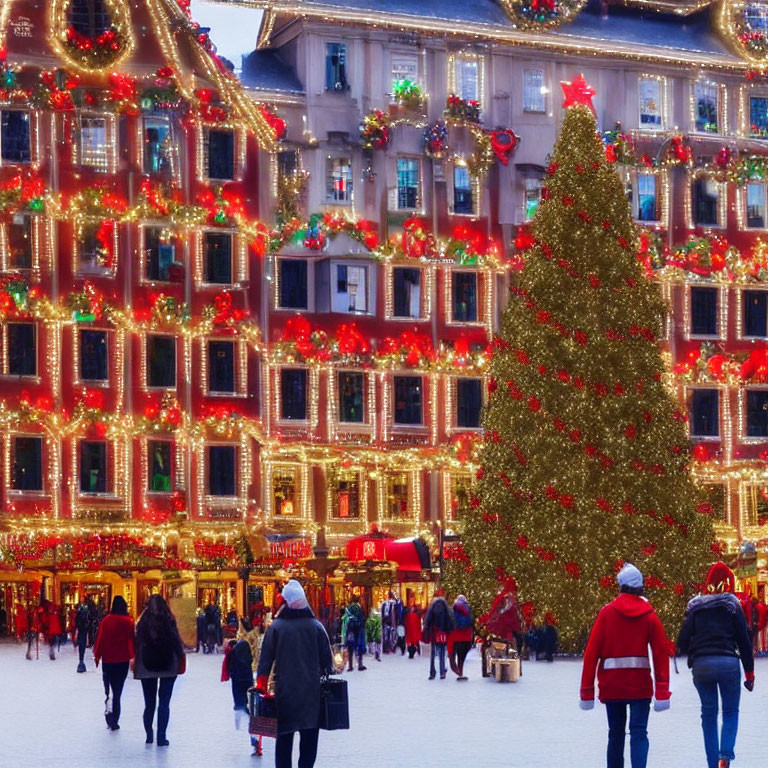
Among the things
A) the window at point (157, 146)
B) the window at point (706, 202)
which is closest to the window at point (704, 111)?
the window at point (706, 202)

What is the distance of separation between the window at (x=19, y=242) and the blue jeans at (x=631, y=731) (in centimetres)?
4404

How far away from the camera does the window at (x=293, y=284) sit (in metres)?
63.2

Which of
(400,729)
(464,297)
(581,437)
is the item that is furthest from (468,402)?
(400,729)

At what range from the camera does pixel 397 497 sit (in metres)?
64.6

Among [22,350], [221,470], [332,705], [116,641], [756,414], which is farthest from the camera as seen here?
[756,414]

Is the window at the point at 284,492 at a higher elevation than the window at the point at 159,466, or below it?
below

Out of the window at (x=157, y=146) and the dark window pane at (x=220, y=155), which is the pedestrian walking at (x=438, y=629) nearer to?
the window at (x=157, y=146)

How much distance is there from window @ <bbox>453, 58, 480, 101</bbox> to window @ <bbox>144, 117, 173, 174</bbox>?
33.5 ft

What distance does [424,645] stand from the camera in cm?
5766

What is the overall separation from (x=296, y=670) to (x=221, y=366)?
1763 inches

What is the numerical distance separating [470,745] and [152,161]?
40378mm

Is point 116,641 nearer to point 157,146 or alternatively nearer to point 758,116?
point 157,146

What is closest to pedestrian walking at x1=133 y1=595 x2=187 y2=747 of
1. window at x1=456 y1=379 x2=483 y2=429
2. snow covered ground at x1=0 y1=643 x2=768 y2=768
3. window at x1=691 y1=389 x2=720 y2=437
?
snow covered ground at x1=0 y1=643 x2=768 y2=768

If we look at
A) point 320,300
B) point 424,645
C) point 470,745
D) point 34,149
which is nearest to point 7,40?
point 34,149
